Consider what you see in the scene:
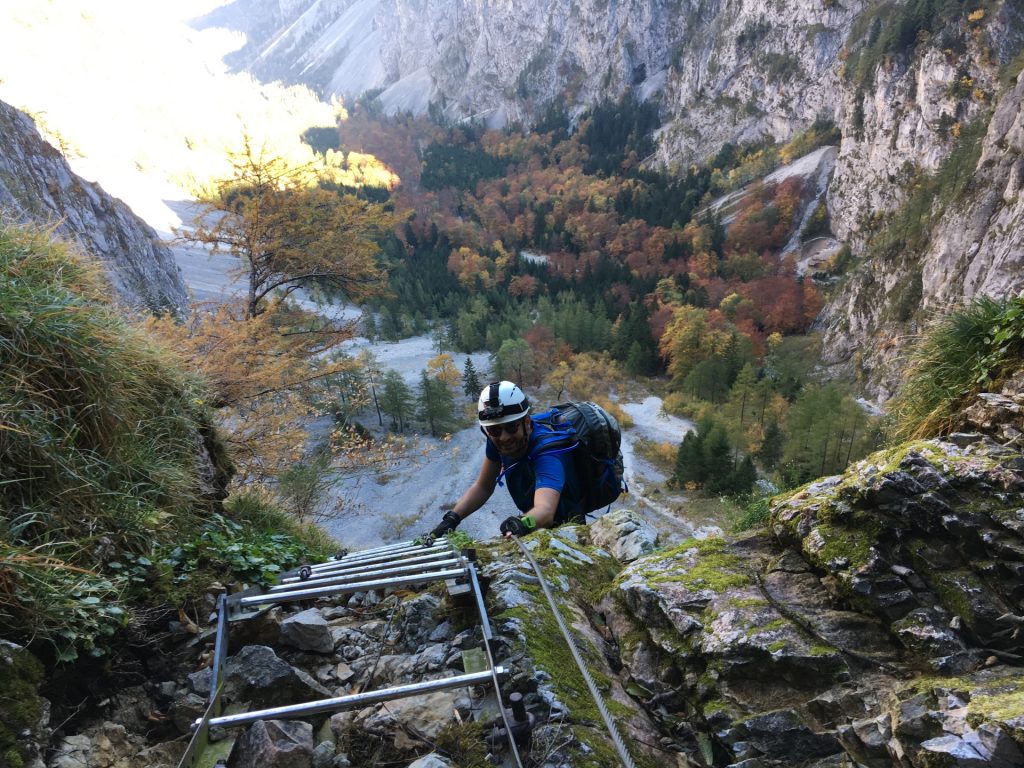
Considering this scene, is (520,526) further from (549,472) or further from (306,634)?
(306,634)

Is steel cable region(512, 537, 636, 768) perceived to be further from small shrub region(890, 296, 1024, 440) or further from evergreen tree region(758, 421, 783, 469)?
evergreen tree region(758, 421, 783, 469)

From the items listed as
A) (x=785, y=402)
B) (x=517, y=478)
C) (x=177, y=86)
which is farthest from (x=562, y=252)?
(x=517, y=478)

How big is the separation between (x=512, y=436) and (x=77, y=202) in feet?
105

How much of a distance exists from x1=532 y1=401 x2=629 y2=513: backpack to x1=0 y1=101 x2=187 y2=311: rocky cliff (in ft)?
67.1

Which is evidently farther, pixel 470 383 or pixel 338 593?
pixel 470 383

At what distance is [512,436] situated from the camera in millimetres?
→ 4551

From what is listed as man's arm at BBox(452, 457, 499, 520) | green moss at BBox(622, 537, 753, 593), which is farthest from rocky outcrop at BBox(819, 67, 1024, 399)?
green moss at BBox(622, 537, 753, 593)

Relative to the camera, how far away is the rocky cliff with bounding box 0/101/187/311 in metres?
21.8

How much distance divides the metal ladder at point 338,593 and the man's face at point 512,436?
38.1 inches

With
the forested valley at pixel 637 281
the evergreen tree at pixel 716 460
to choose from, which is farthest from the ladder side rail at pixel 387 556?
the evergreen tree at pixel 716 460

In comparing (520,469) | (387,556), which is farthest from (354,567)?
(520,469)

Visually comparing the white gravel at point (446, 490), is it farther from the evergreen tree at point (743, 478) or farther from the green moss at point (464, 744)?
the green moss at point (464, 744)

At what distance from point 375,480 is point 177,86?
106 metres

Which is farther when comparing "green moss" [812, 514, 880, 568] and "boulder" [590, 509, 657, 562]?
"boulder" [590, 509, 657, 562]
